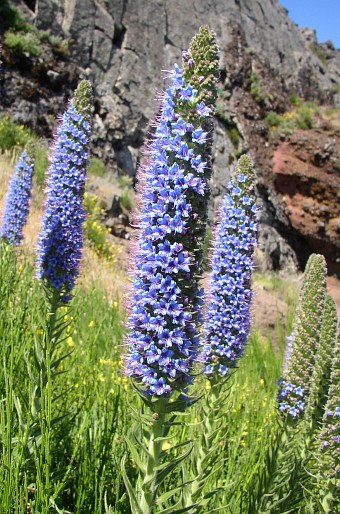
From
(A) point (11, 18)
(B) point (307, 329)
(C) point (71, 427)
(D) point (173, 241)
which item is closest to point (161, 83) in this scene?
(A) point (11, 18)

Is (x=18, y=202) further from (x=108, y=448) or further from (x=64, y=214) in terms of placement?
(x=108, y=448)

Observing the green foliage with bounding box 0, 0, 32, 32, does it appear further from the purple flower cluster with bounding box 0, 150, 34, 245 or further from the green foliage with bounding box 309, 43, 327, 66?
the green foliage with bounding box 309, 43, 327, 66

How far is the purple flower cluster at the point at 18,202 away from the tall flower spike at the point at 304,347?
2751mm

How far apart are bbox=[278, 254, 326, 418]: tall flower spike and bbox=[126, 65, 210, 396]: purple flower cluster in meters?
1.52

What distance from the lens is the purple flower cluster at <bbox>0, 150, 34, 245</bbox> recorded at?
460cm

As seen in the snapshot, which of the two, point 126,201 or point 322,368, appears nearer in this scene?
point 322,368

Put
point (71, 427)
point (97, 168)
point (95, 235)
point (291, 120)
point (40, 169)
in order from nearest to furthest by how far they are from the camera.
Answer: point (71, 427), point (95, 235), point (40, 169), point (97, 168), point (291, 120)

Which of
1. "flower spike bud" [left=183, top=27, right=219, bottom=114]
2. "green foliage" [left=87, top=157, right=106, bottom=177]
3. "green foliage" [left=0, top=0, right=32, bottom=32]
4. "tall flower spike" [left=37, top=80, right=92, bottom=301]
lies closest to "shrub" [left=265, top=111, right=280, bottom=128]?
"green foliage" [left=87, top=157, right=106, bottom=177]

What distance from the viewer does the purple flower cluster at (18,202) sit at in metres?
4.60

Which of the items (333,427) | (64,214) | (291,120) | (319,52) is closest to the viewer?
(333,427)

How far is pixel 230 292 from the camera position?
2914mm

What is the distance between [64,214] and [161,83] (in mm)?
16381

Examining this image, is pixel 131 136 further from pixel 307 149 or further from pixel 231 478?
pixel 231 478

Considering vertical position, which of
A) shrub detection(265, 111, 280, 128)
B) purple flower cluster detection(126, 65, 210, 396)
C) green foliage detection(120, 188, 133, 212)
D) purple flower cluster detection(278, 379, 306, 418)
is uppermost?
shrub detection(265, 111, 280, 128)
